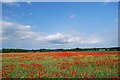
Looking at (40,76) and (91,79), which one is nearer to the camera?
(91,79)

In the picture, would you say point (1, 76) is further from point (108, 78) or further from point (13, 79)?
point (108, 78)

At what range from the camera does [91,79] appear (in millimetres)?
10039

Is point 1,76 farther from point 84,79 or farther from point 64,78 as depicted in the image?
point 84,79

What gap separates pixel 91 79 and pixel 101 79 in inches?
18.3

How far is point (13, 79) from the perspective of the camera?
34.2 ft

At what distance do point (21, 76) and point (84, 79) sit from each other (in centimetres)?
323

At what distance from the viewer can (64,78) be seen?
1027 centimetres

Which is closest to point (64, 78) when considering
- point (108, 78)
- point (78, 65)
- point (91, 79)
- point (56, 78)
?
point (56, 78)

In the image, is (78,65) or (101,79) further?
(78,65)

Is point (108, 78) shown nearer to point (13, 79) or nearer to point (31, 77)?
point (31, 77)

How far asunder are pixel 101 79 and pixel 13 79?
4.11 m

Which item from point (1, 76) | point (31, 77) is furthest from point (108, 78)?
point (1, 76)

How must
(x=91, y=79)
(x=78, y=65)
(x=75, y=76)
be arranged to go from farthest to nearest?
(x=78, y=65)
(x=75, y=76)
(x=91, y=79)

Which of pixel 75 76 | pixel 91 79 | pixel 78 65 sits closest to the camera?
pixel 91 79
